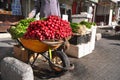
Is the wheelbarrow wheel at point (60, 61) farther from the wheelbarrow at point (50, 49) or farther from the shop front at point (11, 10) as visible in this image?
the shop front at point (11, 10)

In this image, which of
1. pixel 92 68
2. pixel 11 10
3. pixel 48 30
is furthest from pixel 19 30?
pixel 11 10

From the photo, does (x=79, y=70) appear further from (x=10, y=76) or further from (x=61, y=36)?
(x=10, y=76)

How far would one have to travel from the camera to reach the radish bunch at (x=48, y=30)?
4.70 m

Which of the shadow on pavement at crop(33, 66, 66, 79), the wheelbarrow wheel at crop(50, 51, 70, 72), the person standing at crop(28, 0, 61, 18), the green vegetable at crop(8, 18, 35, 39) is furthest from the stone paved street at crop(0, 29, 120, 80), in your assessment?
the person standing at crop(28, 0, 61, 18)

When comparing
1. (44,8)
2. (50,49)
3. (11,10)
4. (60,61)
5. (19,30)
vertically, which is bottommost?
(60,61)

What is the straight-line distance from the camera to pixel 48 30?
15.7 feet

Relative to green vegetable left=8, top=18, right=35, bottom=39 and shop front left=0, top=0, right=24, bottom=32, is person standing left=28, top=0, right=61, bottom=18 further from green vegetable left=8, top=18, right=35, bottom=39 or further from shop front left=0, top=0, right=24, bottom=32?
shop front left=0, top=0, right=24, bottom=32

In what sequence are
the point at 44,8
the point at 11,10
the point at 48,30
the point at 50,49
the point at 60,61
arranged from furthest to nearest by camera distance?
the point at 11,10 → the point at 44,8 → the point at 60,61 → the point at 50,49 → the point at 48,30

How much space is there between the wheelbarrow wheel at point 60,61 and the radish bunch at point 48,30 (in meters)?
0.55

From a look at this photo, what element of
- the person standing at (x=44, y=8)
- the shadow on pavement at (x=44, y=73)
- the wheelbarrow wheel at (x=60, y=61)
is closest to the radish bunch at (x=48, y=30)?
the wheelbarrow wheel at (x=60, y=61)

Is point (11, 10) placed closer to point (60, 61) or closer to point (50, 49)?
point (60, 61)

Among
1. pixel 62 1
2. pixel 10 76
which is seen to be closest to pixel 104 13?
pixel 62 1

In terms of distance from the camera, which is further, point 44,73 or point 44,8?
point 44,8

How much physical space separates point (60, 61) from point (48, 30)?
108 centimetres
